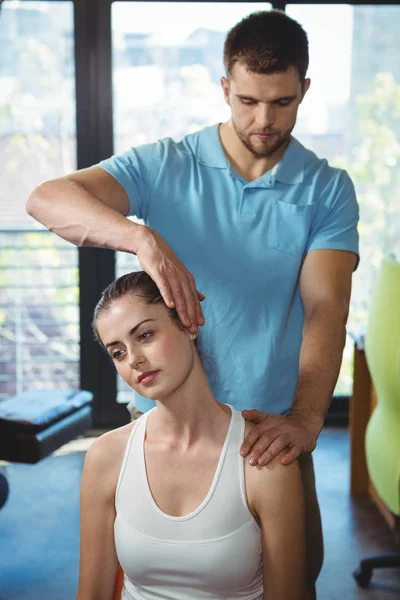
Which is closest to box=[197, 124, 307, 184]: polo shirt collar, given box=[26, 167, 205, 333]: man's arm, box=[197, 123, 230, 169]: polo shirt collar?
box=[197, 123, 230, 169]: polo shirt collar

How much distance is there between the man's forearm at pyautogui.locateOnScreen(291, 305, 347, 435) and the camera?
1.57m

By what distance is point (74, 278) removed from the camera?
445 cm

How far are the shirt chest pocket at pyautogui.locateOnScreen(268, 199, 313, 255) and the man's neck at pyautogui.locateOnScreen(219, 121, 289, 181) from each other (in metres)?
0.08

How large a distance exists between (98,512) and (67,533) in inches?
70.4

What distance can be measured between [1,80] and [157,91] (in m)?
0.79

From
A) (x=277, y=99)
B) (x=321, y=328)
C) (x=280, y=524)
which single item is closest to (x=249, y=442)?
(x=280, y=524)

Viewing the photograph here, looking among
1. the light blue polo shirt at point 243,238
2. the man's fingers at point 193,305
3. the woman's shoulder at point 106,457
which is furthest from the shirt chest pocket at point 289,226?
the woman's shoulder at point 106,457

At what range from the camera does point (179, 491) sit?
1471 mm

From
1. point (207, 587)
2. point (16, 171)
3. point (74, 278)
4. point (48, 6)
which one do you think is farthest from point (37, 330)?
point (207, 587)

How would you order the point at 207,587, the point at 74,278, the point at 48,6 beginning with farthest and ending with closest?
1. the point at 74,278
2. the point at 48,6
3. the point at 207,587

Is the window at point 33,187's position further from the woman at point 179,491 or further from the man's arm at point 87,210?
the woman at point 179,491

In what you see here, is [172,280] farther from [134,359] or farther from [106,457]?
[106,457]

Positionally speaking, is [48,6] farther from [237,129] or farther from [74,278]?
[237,129]

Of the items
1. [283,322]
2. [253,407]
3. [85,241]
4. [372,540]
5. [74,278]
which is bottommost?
[372,540]
